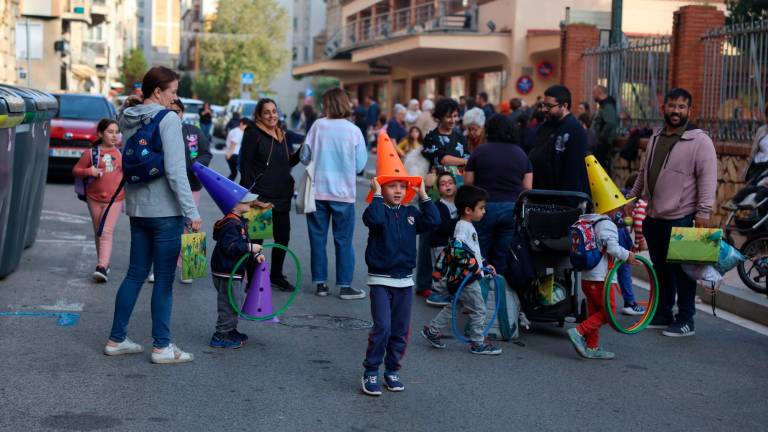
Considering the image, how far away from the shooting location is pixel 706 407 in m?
6.36

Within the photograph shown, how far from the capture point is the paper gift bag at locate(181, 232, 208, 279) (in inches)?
277

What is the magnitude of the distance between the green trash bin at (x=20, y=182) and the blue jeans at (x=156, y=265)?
3.09 meters

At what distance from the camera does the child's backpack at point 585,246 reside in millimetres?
7430

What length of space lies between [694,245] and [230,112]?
36532mm

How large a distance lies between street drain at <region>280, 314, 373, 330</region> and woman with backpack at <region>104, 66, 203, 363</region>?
1503mm

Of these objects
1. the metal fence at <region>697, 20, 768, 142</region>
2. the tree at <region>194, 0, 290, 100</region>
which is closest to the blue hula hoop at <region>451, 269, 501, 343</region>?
the metal fence at <region>697, 20, 768, 142</region>

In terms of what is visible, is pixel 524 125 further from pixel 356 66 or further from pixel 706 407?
pixel 356 66

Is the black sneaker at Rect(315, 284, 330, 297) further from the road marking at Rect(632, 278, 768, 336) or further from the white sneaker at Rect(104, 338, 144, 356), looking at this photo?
the road marking at Rect(632, 278, 768, 336)

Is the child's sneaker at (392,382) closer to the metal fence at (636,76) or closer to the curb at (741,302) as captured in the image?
the curb at (741,302)

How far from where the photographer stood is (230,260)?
733cm

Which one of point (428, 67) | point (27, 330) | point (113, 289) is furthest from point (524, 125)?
point (428, 67)

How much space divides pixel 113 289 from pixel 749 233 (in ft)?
20.7

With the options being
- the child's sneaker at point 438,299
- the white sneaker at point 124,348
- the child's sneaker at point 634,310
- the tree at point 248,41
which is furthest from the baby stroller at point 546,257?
the tree at point 248,41

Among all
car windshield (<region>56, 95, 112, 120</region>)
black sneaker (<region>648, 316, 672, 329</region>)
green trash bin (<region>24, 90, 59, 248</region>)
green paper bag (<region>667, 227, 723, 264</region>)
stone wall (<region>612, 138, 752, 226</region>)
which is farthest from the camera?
car windshield (<region>56, 95, 112, 120</region>)
